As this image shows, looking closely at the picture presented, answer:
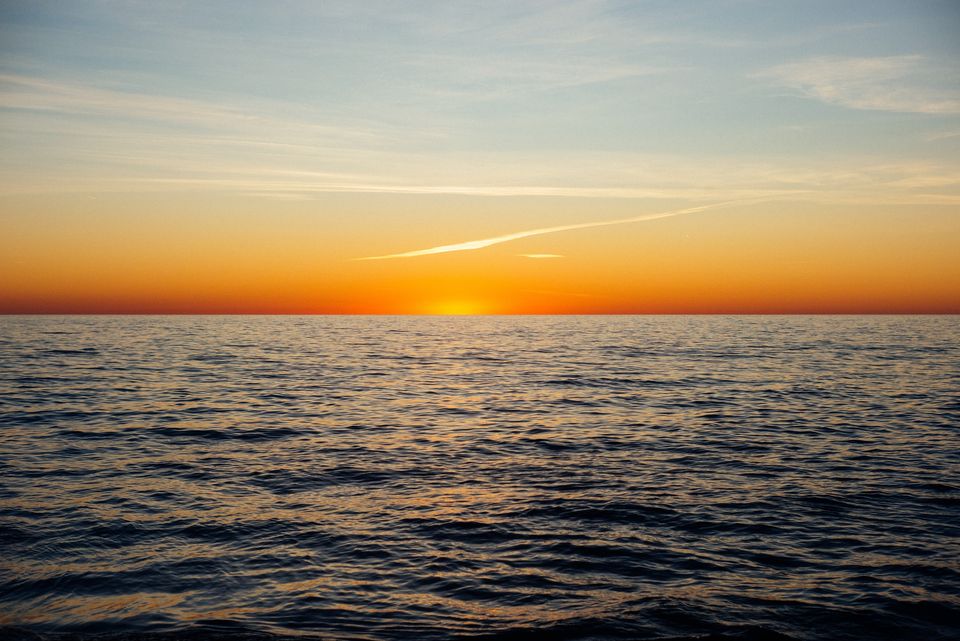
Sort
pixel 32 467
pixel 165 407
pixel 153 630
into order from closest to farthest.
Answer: pixel 153 630 → pixel 32 467 → pixel 165 407

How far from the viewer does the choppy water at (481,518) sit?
9.52 meters

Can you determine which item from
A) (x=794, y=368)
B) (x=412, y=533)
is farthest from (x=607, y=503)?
(x=794, y=368)

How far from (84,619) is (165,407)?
22.2 m

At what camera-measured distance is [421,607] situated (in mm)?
9750

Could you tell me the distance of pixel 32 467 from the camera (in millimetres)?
18281

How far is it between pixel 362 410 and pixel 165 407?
906 centimetres

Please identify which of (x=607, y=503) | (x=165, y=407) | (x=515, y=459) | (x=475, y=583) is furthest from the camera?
(x=165, y=407)

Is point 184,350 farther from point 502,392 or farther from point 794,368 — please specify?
point 794,368

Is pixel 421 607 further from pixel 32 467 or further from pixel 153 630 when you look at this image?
pixel 32 467

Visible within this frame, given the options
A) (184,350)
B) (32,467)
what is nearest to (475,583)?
(32,467)

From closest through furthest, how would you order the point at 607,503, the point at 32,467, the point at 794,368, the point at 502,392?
the point at 607,503, the point at 32,467, the point at 502,392, the point at 794,368

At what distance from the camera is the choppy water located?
375 inches

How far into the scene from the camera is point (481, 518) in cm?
1402

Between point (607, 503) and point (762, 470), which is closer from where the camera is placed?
point (607, 503)
